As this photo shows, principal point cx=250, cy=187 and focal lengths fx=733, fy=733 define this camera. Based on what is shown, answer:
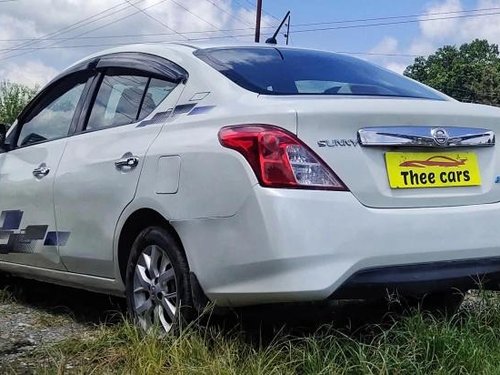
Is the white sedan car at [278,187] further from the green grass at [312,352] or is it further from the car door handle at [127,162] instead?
the green grass at [312,352]

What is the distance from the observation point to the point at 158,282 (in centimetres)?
350

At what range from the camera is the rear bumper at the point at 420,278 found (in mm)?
2932

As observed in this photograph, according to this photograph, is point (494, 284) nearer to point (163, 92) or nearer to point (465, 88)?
point (163, 92)

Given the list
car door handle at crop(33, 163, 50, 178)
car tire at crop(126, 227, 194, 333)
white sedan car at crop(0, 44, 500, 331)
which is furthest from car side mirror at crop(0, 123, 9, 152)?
car tire at crop(126, 227, 194, 333)

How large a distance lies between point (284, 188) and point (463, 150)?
2.87ft

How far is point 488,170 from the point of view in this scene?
10.8 feet

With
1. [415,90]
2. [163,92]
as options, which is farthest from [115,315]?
[415,90]

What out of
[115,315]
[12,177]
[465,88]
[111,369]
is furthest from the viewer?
[465,88]

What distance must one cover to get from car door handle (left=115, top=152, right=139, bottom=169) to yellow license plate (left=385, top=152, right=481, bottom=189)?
129 cm

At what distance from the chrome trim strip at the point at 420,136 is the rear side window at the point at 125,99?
1166 millimetres

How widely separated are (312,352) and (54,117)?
2690mm

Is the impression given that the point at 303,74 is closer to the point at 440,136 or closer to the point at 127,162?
the point at 440,136

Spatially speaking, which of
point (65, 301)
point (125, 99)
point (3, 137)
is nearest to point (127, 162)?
point (125, 99)

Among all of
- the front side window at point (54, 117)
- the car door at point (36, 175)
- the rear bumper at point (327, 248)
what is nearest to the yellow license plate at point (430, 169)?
the rear bumper at point (327, 248)
